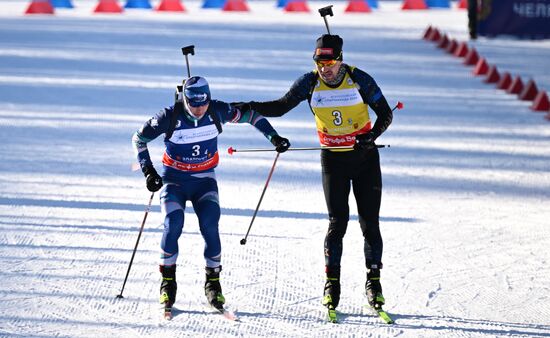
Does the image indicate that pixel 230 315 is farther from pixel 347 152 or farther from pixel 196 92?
pixel 196 92

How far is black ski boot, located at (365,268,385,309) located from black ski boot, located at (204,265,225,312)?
89cm

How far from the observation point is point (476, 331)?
6.74 m

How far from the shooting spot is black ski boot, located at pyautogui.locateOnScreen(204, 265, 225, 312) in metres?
7.06

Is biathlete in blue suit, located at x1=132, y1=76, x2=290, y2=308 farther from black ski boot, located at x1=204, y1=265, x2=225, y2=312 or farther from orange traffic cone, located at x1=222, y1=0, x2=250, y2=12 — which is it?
orange traffic cone, located at x1=222, y1=0, x2=250, y2=12

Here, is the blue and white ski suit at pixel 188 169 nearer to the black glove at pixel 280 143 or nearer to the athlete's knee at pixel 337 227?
the black glove at pixel 280 143

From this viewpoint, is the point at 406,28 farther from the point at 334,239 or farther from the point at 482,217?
the point at 334,239

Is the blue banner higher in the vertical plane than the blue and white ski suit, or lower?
lower

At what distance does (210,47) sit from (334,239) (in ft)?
43.9

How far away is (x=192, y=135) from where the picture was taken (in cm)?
696

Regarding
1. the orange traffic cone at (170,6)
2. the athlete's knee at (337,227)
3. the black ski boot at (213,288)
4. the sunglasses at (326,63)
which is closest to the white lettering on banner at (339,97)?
the sunglasses at (326,63)

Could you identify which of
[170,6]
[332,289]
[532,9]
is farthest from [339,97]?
[170,6]

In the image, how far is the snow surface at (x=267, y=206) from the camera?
7043mm

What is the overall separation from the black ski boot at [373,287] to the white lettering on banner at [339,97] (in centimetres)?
103

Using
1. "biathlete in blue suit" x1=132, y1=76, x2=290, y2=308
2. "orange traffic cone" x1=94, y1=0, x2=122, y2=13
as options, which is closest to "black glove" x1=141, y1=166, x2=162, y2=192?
"biathlete in blue suit" x1=132, y1=76, x2=290, y2=308
